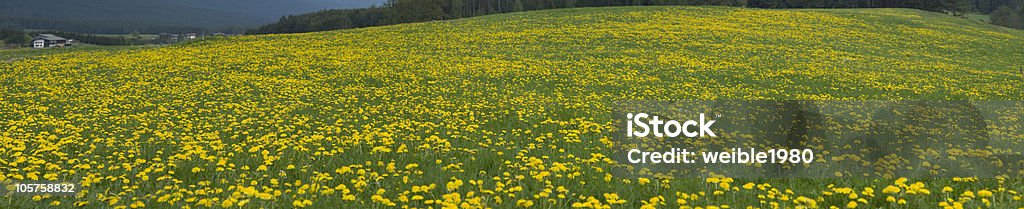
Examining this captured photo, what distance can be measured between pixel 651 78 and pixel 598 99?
5377 millimetres

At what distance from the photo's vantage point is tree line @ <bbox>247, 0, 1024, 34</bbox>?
78.8m

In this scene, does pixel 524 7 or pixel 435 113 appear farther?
pixel 524 7

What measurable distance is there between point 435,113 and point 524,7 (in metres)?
90.4

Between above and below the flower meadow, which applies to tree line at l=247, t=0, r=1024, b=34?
above

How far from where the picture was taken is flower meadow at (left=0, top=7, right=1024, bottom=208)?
626cm

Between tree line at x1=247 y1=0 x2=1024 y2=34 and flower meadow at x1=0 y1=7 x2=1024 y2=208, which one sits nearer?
flower meadow at x1=0 y1=7 x2=1024 y2=208

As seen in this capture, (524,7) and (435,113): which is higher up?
(524,7)

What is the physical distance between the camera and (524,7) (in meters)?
101

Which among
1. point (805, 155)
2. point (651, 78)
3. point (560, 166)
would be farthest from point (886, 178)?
point (651, 78)

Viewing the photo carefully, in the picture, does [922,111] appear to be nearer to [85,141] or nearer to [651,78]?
[651,78]

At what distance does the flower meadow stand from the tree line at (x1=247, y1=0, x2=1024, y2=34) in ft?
144

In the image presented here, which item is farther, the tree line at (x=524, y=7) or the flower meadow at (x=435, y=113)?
the tree line at (x=524, y=7)

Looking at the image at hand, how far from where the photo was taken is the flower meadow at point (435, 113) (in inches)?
247

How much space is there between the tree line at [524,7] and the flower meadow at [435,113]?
44.0 meters
